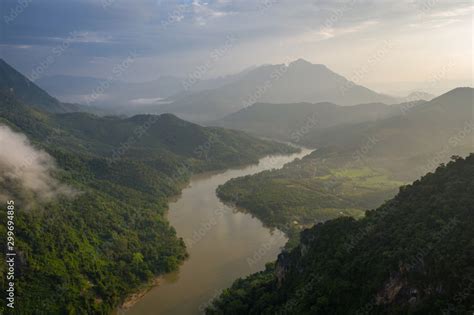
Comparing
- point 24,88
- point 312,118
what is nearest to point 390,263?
point 312,118

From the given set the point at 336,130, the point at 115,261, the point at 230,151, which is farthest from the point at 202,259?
the point at 336,130

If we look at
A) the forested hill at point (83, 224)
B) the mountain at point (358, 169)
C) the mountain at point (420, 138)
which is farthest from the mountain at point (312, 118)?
the forested hill at point (83, 224)

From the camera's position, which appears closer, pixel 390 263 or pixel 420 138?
pixel 390 263

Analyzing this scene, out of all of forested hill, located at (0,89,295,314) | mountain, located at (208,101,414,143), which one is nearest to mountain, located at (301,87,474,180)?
mountain, located at (208,101,414,143)

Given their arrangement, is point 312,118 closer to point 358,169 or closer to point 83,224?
point 358,169

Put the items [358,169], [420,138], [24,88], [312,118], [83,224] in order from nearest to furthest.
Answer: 1. [83,224]
2. [358,169]
3. [420,138]
4. [24,88]
5. [312,118]

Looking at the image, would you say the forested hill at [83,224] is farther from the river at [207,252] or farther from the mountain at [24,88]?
the mountain at [24,88]

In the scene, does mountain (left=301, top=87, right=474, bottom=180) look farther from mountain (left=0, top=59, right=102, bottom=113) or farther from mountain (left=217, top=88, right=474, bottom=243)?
mountain (left=0, top=59, right=102, bottom=113)
